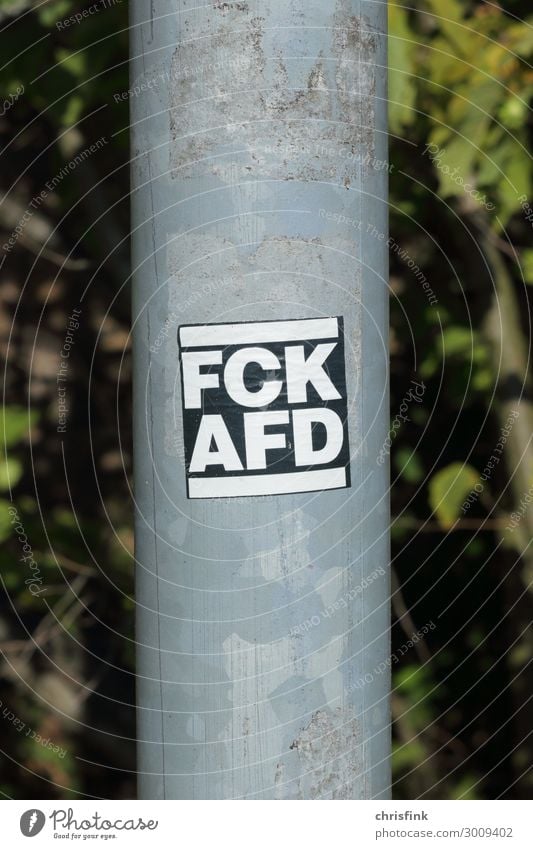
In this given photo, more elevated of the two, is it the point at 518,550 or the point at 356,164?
the point at 356,164

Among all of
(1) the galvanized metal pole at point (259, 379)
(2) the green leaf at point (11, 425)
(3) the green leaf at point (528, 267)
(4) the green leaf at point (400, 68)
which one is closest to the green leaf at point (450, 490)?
(3) the green leaf at point (528, 267)

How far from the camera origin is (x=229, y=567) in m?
0.75

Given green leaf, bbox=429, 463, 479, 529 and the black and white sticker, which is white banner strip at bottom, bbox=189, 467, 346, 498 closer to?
the black and white sticker

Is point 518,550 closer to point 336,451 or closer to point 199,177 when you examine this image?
point 336,451

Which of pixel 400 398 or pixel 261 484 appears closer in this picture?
pixel 261 484

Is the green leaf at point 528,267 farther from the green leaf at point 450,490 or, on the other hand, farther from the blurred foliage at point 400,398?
the green leaf at point 450,490

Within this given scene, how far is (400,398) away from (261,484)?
5.23ft

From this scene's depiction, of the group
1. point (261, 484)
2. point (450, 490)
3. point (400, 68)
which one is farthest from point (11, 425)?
point (261, 484)

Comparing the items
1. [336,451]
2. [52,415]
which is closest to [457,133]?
[336,451]

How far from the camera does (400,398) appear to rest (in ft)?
7.54

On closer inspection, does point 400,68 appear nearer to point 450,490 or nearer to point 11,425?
point 450,490

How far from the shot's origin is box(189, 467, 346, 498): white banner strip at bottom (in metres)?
0.75

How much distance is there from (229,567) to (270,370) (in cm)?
17

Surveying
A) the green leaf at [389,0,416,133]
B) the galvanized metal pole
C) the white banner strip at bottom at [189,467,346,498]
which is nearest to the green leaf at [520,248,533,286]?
the green leaf at [389,0,416,133]
